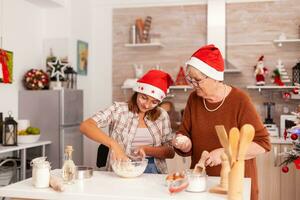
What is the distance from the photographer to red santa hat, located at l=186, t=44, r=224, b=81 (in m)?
2.32

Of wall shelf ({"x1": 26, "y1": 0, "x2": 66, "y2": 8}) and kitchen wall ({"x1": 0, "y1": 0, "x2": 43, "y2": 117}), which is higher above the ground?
wall shelf ({"x1": 26, "y1": 0, "x2": 66, "y2": 8})

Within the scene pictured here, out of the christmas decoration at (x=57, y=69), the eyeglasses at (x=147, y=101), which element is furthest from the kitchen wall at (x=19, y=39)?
the eyeglasses at (x=147, y=101)

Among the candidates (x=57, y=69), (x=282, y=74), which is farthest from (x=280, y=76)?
(x=57, y=69)

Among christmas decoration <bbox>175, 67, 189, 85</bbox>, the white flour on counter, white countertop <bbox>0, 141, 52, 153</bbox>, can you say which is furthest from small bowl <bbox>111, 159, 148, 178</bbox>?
christmas decoration <bbox>175, 67, 189, 85</bbox>

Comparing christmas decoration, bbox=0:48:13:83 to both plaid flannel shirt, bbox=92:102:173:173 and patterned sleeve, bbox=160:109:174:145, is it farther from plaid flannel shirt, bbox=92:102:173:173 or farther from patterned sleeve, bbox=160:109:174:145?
patterned sleeve, bbox=160:109:174:145

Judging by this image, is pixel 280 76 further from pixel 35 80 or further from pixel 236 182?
pixel 236 182

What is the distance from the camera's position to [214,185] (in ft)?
6.80

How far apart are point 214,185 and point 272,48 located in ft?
11.6

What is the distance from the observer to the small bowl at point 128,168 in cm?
224

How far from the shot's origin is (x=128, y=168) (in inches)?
88.0

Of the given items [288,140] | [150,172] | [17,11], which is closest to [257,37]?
A: [288,140]

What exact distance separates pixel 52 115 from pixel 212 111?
267 centimetres

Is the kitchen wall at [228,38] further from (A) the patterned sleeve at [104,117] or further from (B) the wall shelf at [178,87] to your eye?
(A) the patterned sleeve at [104,117]

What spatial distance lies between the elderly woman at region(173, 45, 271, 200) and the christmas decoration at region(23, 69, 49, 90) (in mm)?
2710
